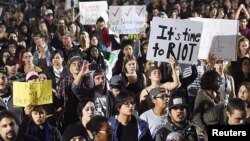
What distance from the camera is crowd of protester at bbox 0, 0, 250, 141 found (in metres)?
5.36

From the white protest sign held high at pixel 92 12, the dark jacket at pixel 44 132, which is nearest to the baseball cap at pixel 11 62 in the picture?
the dark jacket at pixel 44 132

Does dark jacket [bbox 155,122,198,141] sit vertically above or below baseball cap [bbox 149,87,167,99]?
below


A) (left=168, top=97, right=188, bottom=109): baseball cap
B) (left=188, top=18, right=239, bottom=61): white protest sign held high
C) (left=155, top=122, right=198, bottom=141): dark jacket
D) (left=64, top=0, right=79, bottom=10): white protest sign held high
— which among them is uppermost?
(left=64, top=0, right=79, bottom=10): white protest sign held high

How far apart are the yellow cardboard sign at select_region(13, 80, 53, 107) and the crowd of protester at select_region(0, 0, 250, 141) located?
0.07 meters

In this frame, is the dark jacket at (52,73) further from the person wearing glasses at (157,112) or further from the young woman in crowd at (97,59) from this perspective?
the person wearing glasses at (157,112)

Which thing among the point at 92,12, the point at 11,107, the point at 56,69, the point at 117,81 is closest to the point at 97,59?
the point at 56,69

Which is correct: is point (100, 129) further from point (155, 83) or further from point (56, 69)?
point (56, 69)

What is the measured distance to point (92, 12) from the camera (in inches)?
430

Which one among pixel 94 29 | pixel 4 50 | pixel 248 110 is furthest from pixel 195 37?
pixel 94 29

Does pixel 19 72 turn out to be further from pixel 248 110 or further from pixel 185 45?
pixel 248 110

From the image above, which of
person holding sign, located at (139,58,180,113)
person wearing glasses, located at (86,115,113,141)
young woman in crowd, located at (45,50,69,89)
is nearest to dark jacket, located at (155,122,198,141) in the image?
person wearing glasses, located at (86,115,113,141)

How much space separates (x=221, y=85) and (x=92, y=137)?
6.29ft

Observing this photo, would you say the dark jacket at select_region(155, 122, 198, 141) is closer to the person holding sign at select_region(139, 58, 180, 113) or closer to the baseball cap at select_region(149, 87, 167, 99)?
the baseball cap at select_region(149, 87, 167, 99)

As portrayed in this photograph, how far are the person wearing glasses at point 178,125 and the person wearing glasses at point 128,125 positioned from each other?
0.16 metres
